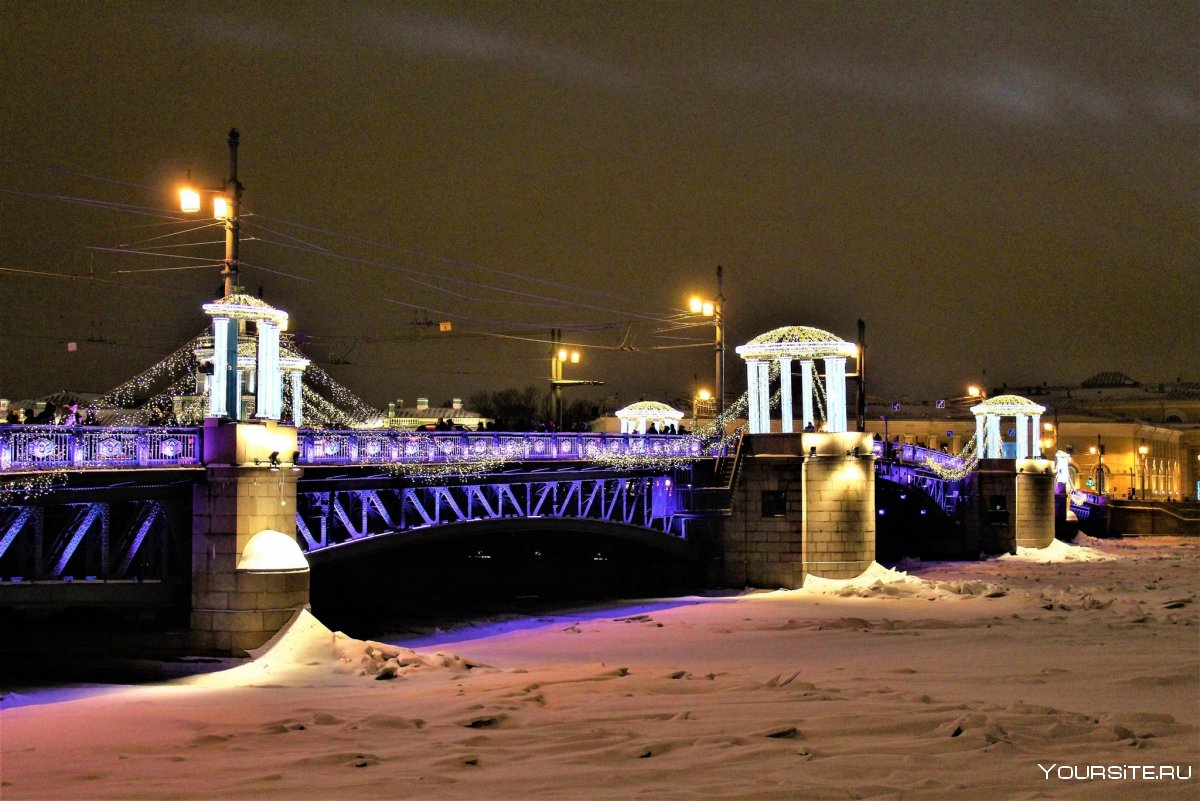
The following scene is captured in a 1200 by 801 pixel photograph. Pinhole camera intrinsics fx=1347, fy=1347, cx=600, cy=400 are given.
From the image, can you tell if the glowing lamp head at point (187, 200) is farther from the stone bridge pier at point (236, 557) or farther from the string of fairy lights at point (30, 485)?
the string of fairy lights at point (30, 485)

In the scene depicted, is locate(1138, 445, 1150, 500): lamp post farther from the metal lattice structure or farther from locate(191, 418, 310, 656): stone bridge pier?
locate(191, 418, 310, 656): stone bridge pier

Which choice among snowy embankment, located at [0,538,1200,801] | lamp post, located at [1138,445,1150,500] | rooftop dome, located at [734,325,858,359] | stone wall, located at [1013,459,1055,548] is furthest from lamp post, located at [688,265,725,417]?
lamp post, located at [1138,445,1150,500]

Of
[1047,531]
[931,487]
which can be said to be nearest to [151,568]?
[931,487]

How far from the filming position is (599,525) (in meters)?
29.8

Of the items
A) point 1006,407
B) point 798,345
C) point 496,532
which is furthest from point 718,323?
point 1006,407

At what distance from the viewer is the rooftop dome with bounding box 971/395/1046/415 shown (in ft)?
173

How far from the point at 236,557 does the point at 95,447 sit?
2.68 m

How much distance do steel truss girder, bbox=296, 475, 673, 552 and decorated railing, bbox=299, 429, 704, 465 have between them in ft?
2.30

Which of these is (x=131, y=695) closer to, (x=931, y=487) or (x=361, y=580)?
(x=361, y=580)

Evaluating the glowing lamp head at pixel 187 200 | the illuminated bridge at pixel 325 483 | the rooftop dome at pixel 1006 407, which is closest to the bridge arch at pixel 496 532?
the illuminated bridge at pixel 325 483

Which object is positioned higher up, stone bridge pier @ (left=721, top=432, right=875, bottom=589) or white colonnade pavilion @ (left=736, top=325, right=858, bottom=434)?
white colonnade pavilion @ (left=736, top=325, right=858, bottom=434)

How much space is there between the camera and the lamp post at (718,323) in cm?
3281

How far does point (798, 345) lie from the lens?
32.8m

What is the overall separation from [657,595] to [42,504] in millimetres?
18055
